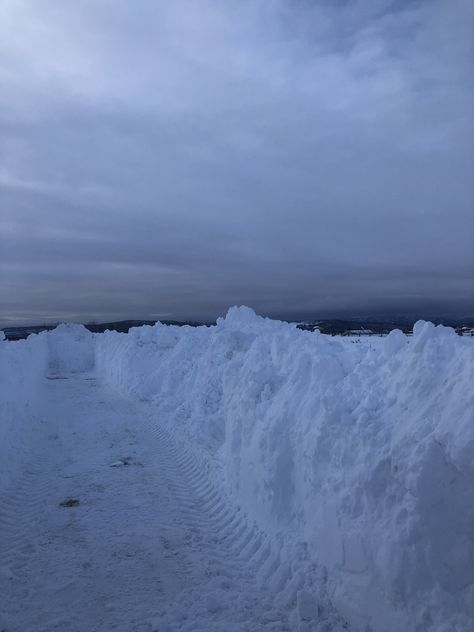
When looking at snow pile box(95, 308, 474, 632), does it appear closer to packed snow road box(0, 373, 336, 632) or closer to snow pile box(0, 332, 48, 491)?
packed snow road box(0, 373, 336, 632)

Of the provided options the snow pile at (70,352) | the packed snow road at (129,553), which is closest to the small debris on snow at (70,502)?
the packed snow road at (129,553)

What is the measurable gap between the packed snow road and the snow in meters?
0.04

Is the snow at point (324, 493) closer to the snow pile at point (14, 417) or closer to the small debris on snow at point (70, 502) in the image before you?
the snow pile at point (14, 417)

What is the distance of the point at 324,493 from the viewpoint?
6.20 m

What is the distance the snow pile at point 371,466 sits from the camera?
462cm

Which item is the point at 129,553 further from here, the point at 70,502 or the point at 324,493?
the point at 324,493

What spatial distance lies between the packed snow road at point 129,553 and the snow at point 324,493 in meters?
0.04

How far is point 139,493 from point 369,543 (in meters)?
5.46

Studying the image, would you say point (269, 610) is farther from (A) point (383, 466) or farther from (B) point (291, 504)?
(A) point (383, 466)

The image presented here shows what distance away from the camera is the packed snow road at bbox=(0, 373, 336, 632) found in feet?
17.7

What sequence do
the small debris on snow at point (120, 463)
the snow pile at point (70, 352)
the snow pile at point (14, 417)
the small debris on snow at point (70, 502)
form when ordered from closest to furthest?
the small debris on snow at point (70, 502)
the snow pile at point (14, 417)
the small debris on snow at point (120, 463)
the snow pile at point (70, 352)

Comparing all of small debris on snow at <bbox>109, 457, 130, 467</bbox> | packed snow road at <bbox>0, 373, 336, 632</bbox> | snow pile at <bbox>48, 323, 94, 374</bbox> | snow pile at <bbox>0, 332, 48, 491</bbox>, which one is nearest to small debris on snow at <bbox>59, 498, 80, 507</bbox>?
packed snow road at <bbox>0, 373, 336, 632</bbox>

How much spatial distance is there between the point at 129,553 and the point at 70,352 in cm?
3948

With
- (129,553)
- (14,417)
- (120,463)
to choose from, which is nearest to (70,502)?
(120,463)
